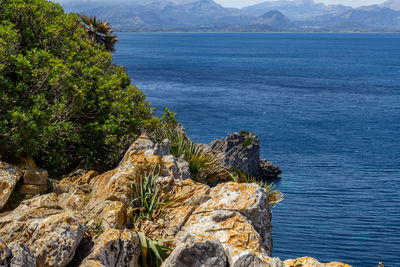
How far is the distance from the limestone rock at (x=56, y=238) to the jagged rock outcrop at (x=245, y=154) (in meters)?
45.0

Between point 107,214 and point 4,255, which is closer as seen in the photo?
point 4,255

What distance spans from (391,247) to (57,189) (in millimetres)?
31319

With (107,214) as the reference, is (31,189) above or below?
below

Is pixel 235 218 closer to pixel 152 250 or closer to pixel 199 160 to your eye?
pixel 152 250

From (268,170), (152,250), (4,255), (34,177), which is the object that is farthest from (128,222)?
(268,170)

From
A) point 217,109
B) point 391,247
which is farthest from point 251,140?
point 217,109

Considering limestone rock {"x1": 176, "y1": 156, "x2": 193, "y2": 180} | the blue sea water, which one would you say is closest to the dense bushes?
limestone rock {"x1": 176, "y1": 156, "x2": 193, "y2": 180}

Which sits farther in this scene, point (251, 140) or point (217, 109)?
point (217, 109)

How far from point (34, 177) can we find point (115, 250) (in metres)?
4.49

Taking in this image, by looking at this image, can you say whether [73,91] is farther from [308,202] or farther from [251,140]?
[251,140]

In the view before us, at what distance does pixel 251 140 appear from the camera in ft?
174

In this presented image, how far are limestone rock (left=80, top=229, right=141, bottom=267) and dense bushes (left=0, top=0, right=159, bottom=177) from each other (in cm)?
584

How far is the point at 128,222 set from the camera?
876 cm

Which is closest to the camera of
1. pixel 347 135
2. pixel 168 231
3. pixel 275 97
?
pixel 168 231
